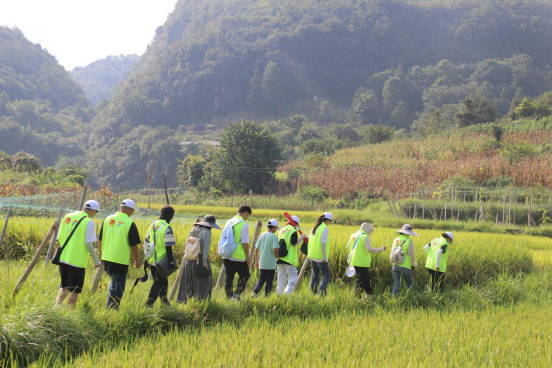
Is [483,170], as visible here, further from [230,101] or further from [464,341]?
[230,101]

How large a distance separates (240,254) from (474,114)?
163 feet

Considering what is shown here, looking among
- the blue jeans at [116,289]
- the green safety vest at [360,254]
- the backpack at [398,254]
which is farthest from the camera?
the backpack at [398,254]

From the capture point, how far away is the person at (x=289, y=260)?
882cm

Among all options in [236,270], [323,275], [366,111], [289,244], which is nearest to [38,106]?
[366,111]

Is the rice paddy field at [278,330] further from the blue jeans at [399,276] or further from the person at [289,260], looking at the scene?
the person at [289,260]

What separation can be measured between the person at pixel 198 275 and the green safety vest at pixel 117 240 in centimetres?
108

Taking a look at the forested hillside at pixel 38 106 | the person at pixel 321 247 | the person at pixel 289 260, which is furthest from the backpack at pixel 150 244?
the forested hillside at pixel 38 106

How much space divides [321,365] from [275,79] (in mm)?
117648

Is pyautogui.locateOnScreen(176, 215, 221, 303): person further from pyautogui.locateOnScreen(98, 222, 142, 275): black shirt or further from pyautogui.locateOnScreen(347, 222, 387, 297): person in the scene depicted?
pyautogui.locateOnScreen(347, 222, 387, 297): person

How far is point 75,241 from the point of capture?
6770 mm

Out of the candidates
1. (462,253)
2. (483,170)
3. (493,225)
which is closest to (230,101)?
(483,170)

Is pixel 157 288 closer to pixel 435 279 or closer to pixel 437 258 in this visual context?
pixel 437 258

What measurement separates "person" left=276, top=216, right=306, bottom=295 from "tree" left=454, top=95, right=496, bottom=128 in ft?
156

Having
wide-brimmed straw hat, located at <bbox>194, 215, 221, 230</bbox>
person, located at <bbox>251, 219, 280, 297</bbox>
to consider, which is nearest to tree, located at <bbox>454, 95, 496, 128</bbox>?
person, located at <bbox>251, 219, 280, 297</bbox>
